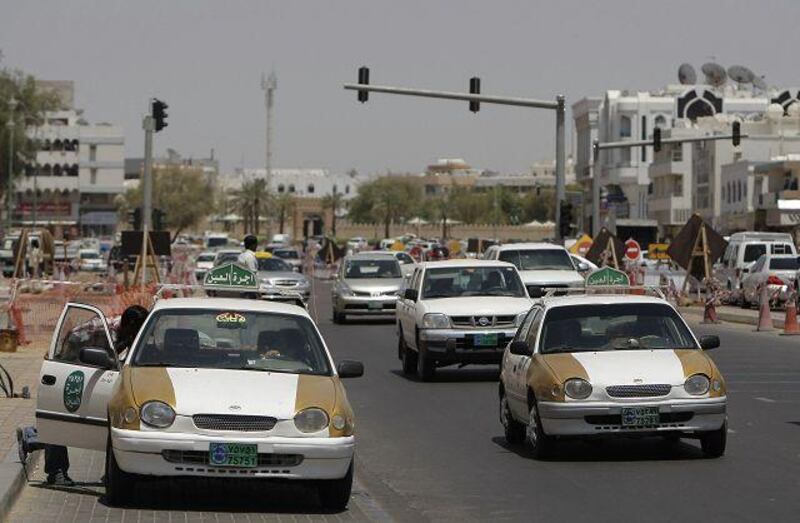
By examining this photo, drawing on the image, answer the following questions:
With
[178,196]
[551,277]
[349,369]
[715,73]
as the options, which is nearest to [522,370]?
[349,369]

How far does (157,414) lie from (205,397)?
348 millimetres

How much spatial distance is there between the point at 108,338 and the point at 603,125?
14530 cm

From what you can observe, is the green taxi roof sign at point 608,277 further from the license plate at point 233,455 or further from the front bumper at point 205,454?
the license plate at point 233,455

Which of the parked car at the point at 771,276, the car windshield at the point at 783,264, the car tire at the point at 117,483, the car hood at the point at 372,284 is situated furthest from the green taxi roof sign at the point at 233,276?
the car windshield at the point at 783,264

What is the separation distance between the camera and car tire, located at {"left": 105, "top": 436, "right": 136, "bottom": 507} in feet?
39.9

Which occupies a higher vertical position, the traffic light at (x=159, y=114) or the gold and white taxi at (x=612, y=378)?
the traffic light at (x=159, y=114)

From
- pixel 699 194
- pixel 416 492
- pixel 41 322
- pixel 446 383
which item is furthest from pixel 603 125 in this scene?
pixel 416 492

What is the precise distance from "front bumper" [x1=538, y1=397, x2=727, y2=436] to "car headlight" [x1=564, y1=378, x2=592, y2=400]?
0.32 feet

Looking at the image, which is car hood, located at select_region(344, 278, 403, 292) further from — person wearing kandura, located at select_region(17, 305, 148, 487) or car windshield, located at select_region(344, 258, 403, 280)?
person wearing kandura, located at select_region(17, 305, 148, 487)

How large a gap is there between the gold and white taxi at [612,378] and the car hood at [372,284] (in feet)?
88.4

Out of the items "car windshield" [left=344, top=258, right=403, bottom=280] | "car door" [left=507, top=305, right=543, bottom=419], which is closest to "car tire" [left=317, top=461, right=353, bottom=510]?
"car door" [left=507, top=305, right=543, bottom=419]

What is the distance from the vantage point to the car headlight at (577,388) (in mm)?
15344

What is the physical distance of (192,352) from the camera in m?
13.2

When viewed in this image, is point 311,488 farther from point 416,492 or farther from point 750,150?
point 750,150
